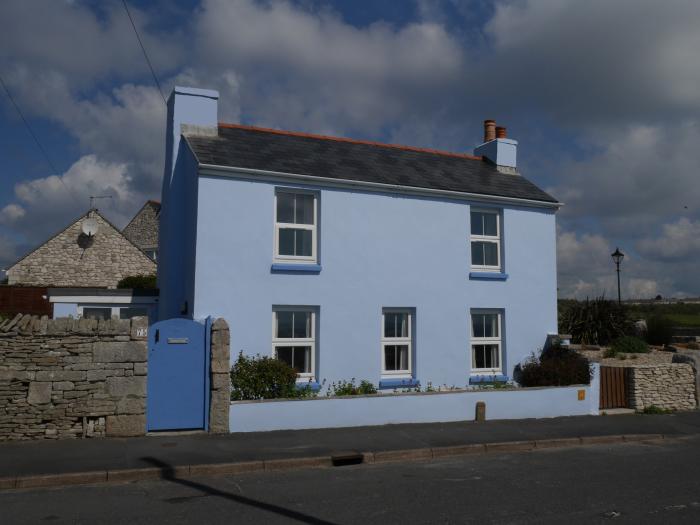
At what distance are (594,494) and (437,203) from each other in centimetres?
837

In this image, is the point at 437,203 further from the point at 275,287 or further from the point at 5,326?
the point at 5,326

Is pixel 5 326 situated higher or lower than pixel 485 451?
higher

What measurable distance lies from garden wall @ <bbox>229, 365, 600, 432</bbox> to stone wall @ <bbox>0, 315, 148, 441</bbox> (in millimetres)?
1873

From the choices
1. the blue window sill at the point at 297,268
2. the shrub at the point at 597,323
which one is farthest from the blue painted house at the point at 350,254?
the shrub at the point at 597,323

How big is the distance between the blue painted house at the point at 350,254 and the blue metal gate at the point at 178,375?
115 centimetres

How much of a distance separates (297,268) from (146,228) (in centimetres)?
3018

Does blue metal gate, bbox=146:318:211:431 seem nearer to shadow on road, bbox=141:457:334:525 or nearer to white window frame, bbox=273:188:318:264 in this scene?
shadow on road, bbox=141:457:334:525

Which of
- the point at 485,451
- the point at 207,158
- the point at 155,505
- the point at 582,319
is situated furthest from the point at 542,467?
the point at 582,319

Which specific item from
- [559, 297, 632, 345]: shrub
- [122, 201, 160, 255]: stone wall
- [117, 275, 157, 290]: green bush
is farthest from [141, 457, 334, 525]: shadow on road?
[122, 201, 160, 255]: stone wall

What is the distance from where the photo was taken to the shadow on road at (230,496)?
6.67 meters

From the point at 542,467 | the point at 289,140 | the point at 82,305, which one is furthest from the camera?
the point at 289,140

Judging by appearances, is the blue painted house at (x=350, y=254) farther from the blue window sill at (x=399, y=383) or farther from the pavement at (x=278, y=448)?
the pavement at (x=278, y=448)

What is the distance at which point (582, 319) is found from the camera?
22.1m

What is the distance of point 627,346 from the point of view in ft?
66.9
